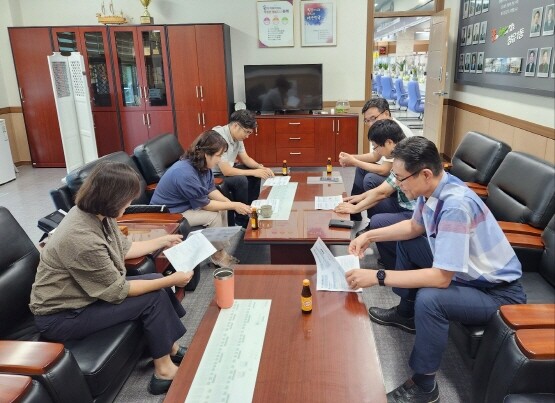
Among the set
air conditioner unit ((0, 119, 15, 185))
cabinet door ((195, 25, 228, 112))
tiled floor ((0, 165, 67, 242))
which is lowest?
tiled floor ((0, 165, 67, 242))

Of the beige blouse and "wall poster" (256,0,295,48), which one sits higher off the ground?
"wall poster" (256,0,295,48)

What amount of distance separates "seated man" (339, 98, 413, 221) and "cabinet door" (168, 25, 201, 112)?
→ 2837 millimetres

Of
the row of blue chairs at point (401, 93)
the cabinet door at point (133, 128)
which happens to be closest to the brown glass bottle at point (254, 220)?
the cabinet door at point (133, 128)

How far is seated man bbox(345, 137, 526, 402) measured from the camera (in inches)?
58.6

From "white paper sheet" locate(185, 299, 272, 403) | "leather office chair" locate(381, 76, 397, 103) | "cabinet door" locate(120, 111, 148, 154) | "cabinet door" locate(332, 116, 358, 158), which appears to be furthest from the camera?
"leather office chair" locate(381, 76, 397, 103)

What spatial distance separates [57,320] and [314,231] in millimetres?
1187

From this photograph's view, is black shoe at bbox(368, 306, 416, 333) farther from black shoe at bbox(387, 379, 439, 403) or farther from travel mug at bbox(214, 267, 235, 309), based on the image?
travel mug at bbox(214, 267, 235, 309)

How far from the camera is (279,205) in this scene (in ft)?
8.36

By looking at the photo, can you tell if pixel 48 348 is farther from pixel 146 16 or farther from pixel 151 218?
pixel 146 16

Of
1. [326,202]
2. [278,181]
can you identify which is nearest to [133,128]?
[278,181]

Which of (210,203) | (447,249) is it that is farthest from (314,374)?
(210,203)

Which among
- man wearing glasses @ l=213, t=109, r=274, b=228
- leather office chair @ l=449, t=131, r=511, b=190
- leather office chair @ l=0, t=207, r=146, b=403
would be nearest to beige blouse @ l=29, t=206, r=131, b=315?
leather office chair @ l=0, t=207, r=146, b=403

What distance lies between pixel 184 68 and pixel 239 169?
2421mm

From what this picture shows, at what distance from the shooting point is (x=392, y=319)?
7.08 ft
